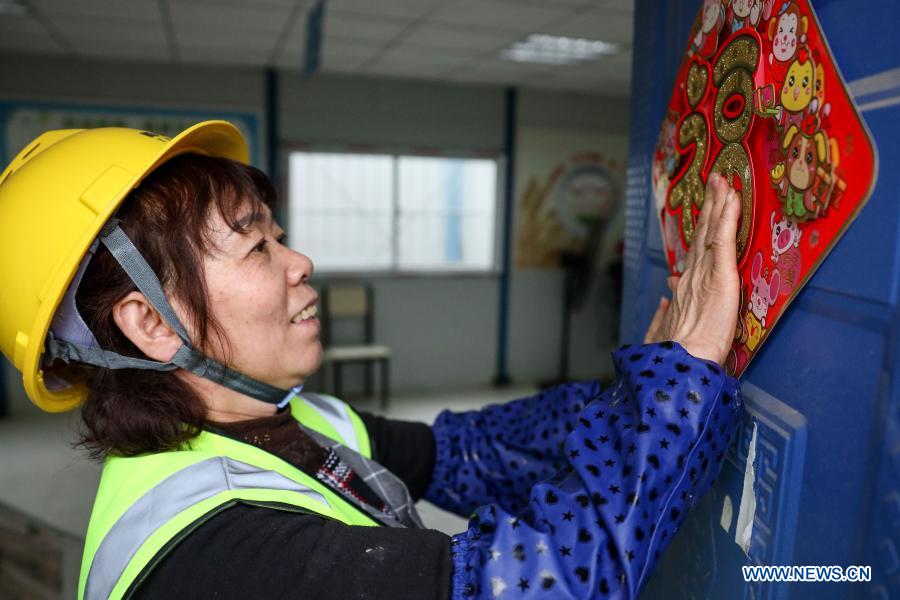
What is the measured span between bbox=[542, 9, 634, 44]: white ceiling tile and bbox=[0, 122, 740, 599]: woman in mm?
2887

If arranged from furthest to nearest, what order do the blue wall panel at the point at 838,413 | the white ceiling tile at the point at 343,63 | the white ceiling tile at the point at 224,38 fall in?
1. the white ceiling tile at the point at 343,63
2. the white ceiling tile at the point at 224,38
3. the blue wall panel at the point at 838,413

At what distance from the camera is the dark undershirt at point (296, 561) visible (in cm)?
68

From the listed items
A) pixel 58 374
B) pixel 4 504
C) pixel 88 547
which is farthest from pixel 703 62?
pixel 4 504

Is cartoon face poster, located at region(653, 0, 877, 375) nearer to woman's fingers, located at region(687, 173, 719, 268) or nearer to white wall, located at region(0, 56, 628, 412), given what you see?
woman's fingers, located at region(687, 173, 719, 268)

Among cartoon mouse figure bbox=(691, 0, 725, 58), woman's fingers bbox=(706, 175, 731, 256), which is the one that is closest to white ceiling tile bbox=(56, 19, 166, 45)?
cartoon mouse figure bbox=(691, 0, 725, 58)

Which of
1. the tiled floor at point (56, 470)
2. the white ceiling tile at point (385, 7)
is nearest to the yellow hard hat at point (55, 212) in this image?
the tiled floor at point (56, 470)

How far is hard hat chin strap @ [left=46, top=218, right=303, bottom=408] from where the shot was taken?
90cm

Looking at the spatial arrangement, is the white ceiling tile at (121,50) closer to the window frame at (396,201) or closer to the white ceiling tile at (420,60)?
the window frame at (396,201)

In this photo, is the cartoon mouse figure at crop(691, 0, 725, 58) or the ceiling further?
the ceiling

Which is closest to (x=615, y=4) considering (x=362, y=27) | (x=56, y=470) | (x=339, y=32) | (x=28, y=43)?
(x=362, y=27)

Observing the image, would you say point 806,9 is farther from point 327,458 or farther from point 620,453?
point 327,458

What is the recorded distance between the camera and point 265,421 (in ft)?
3.34

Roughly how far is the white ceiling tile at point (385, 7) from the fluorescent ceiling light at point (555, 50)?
81 centimetres

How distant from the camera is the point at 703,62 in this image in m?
0.78
